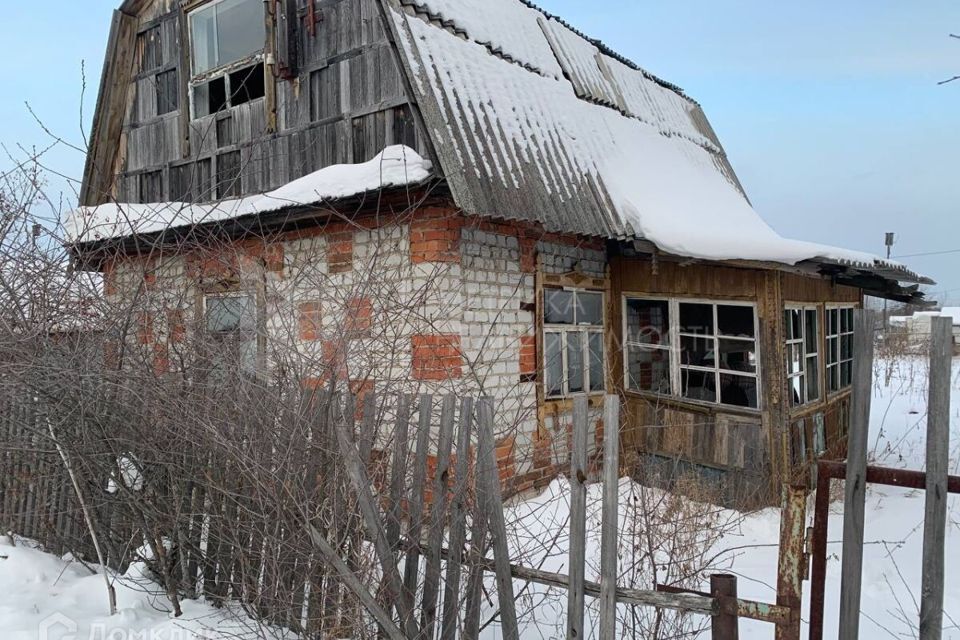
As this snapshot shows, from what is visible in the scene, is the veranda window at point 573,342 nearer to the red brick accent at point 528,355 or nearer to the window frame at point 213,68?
the red brick accent at point 528,355

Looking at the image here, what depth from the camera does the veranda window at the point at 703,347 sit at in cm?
703

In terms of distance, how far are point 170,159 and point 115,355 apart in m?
5.22

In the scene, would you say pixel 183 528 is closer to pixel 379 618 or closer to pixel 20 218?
pixel 379 618

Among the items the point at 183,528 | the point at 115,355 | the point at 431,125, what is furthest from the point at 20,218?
the point at 431,125

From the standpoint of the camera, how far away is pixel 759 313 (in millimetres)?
6594

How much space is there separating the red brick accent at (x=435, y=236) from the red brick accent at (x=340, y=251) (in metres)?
0.81

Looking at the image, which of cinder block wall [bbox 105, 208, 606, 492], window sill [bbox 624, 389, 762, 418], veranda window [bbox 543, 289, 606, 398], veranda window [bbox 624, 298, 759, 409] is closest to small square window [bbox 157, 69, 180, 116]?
cinder block wall [bbox 105, 208, 606, 492]

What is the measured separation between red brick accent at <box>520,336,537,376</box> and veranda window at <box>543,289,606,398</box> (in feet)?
0.67

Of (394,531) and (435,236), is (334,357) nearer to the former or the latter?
(394,531)

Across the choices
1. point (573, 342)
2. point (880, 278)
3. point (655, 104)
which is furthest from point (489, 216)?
point (655, 104)

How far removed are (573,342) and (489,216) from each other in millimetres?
2306

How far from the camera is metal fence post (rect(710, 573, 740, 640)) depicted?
2.34 m

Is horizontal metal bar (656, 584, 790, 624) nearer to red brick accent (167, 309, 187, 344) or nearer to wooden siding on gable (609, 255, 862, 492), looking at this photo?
red brick accent (167, 309, 187, 344)

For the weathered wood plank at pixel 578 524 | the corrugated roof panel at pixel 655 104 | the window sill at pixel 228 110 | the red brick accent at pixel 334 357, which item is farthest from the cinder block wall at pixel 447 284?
the corrugated roof panel at pixel 655 104
